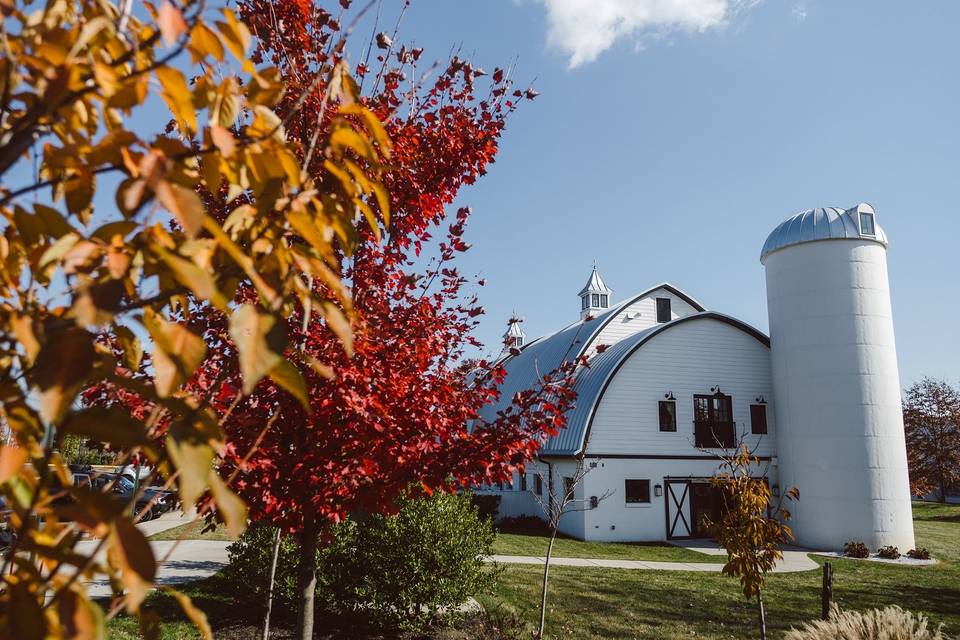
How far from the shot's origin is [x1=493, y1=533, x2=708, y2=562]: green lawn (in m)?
17.8

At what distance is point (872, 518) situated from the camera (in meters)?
20.0

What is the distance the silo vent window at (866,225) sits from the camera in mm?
21536

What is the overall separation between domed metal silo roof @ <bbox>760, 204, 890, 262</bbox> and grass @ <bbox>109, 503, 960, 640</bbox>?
10981mm

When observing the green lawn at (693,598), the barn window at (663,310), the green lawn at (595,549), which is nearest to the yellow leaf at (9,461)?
the green lawn at (693,598)

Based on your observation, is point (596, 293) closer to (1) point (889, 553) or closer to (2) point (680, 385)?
(2) point (680, 385)

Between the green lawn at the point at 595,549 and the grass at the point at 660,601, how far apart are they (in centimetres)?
263

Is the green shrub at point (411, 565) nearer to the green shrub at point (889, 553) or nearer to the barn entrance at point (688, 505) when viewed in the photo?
the barn entrance at point (688, 505)

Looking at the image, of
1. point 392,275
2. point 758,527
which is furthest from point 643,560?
point 392,275

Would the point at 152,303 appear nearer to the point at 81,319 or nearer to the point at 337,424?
the point at 81,319

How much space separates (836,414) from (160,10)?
78.3ft

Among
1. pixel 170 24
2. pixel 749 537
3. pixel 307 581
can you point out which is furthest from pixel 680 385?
pixel 170 24

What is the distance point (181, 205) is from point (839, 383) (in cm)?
2381

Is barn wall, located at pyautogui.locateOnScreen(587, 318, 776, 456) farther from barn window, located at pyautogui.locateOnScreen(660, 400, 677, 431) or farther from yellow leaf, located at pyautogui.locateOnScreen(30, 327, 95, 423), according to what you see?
yellow leaf, located at pyautogui.locateOnScreen(30, 327, 95, 423)

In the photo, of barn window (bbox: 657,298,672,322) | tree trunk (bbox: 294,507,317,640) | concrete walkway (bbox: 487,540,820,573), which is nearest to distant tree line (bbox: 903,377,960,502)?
barn window (bbox: 657,298,672,322)
